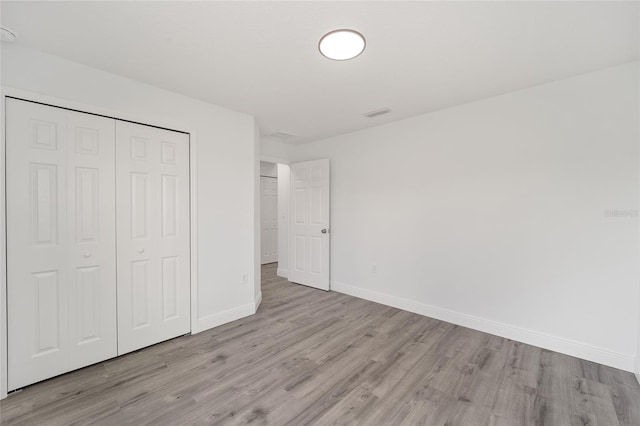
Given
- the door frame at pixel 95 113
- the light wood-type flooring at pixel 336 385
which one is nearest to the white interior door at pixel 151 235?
the door frame at pixel 95 113

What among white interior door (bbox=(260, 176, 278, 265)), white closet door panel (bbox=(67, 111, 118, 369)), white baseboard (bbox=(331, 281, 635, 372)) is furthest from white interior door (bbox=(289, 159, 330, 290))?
white closet door panel (bbox=(67, 111, 118, 369))

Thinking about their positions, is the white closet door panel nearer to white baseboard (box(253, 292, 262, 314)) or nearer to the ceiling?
the ceiling

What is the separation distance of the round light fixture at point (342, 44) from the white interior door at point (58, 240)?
2059 mm

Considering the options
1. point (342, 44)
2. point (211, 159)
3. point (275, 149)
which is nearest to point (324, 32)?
point (342, 44)

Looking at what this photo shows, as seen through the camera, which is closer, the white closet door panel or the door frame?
the door frame

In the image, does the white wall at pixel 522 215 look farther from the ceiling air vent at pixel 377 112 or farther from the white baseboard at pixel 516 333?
the ceiling air vent at pixel 377 112

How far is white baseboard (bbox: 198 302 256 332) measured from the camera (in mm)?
3008

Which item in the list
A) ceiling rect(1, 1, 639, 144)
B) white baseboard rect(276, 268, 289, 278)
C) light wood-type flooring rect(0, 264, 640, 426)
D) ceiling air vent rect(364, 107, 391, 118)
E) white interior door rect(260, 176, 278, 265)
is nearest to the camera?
ceiling rect(1, 1, 639, 144)

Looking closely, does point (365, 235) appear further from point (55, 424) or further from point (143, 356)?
point (55, 424)

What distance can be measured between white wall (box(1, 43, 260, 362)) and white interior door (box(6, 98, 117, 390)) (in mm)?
238

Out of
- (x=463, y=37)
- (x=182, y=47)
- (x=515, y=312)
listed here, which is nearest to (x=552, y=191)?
(x=515, y=312)

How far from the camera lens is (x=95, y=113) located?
7.55ft

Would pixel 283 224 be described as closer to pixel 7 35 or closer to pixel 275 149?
pixel 275 149

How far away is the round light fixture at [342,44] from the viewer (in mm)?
1809
